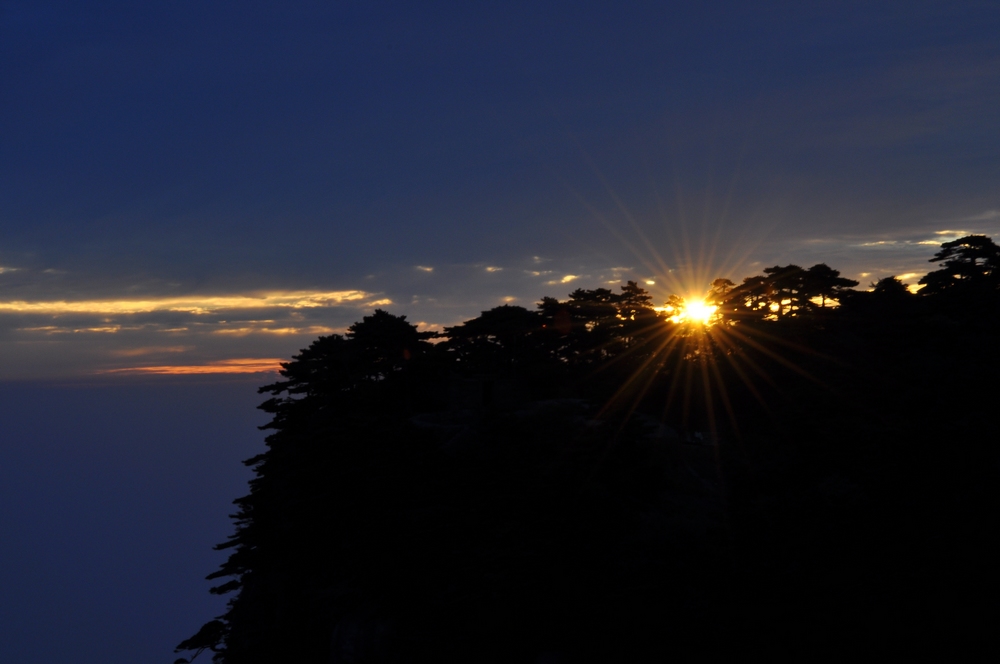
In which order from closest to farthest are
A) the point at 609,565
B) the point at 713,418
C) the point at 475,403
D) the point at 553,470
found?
the point at 609,565
the point at 553,470
the point at 713,418
the point at 475,403

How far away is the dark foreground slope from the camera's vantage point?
19.5 meters

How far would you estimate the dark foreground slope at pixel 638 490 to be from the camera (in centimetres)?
1955

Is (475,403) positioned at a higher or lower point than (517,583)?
higher

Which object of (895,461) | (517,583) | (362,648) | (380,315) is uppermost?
(380,315)

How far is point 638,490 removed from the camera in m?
26.4

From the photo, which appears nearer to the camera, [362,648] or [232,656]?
Answer: [362,648]

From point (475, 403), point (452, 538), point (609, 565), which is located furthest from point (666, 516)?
point (475, 403)

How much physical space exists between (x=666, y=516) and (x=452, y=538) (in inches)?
319

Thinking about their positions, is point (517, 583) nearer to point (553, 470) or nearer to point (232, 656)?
point (553, 470)

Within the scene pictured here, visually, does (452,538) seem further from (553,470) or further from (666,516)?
(666,516)

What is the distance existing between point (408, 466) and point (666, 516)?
1153cm

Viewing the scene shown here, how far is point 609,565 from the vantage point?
2350 centimetres

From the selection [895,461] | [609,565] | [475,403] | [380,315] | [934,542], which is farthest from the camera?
[380,315]

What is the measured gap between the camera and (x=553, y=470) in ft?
86.6
